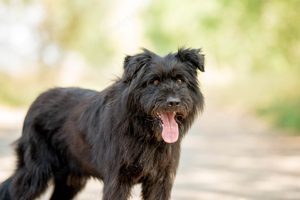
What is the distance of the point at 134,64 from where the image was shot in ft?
14.0

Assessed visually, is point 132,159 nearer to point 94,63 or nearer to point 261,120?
point 261,120

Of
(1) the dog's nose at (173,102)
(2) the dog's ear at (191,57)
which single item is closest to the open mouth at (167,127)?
(1) the dog's nose at (173,102)

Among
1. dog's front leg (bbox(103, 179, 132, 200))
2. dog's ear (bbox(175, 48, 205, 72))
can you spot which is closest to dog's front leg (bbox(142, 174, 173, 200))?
dog's front leg (bbox(103, 179, 132, 200))

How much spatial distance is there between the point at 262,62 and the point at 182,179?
532 inches

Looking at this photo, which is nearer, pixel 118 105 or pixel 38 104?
pixel 118 105

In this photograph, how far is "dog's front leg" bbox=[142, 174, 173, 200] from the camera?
449cm

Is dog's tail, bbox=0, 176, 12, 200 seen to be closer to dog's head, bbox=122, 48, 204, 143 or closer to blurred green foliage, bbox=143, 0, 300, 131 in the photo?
dog's head, bbox=122, 48, 204, 143

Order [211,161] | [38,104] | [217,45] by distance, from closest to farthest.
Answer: [38,104], [211,161], [217,45]

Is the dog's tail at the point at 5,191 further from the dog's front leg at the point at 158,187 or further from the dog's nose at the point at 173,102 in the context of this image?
the dog's nose at the point at 173,102

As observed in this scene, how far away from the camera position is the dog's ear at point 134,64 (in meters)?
4.28

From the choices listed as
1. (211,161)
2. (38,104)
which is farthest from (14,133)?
(38,104)

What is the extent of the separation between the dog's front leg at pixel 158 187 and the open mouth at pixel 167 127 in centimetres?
51

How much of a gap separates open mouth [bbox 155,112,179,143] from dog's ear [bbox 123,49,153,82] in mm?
510

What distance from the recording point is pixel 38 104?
540cm
